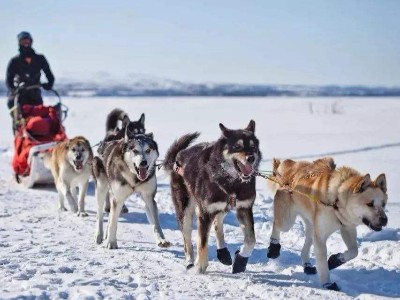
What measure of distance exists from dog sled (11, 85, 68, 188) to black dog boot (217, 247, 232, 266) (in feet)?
12.3

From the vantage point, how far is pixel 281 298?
3.38m

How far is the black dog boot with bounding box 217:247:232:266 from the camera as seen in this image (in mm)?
4129

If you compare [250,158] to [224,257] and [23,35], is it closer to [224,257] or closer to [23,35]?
[224,257]

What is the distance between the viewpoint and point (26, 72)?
841 cm

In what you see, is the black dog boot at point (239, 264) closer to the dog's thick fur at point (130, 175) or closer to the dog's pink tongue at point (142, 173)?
the dog's thick fur at point (130, 175)

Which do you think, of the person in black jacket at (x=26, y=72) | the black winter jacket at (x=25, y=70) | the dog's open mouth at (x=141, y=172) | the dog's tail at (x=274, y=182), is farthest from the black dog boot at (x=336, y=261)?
the black winter jacket at (x=25, y=70)

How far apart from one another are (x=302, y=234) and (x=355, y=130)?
1094 cm

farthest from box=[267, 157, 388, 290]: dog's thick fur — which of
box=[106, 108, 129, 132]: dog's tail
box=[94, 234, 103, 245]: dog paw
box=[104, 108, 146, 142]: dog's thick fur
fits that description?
box=[106, 108, 129, 132]: dog's tail

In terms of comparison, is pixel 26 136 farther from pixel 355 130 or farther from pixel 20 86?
pixel 355 130

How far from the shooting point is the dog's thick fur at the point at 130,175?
464 centimetres

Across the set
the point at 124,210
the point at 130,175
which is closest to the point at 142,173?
the point at 130,175

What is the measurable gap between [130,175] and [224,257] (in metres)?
1.11

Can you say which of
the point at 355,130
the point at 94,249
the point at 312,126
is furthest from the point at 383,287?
the point at 312,126

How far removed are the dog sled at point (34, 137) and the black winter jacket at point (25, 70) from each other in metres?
0.19
